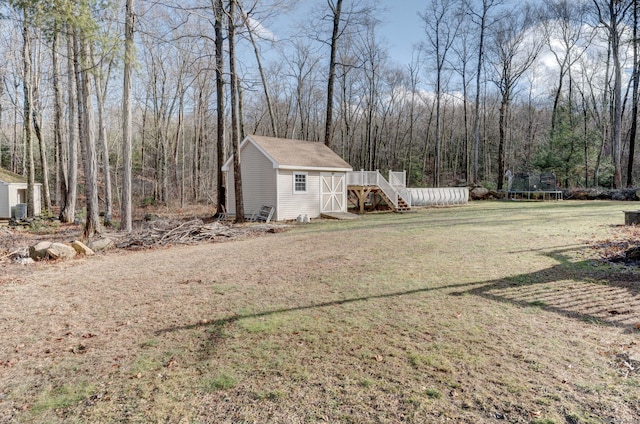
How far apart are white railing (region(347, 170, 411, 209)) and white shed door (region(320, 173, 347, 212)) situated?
87cm

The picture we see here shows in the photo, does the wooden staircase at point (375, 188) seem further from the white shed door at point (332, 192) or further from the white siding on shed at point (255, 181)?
the white siding on shed at point (255, 181)

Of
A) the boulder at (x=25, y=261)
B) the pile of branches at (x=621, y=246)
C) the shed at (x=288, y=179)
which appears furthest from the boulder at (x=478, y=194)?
the boulder at (x=25, y=261)

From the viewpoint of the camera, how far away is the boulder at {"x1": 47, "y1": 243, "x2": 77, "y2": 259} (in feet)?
26.8

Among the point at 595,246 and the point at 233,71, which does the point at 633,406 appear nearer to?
the point at 595,246

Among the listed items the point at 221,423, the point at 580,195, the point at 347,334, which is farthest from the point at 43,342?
the point at 580,195

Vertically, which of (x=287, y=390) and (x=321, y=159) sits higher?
(x=321, y=159)

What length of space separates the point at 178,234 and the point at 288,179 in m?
6.53

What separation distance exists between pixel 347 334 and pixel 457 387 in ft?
4.27

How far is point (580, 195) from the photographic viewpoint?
23.8 meters

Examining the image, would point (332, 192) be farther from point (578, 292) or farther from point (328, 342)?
point (328, 342)

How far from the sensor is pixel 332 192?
59.7 ft

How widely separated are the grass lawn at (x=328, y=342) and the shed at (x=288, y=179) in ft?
30.1

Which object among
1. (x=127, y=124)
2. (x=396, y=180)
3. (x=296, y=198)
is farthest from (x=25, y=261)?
(x=396, y=180)

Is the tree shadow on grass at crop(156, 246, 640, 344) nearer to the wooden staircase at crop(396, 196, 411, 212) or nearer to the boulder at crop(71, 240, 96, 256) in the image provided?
the boulder at crop(71, 240, 96, 256)
